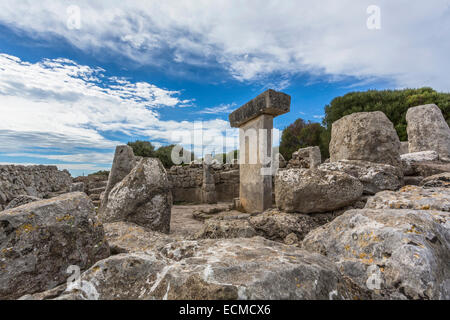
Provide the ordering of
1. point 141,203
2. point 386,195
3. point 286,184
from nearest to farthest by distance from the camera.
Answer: point 386,195
point 286,184
point 141,203

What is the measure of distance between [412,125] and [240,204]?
6.52 m

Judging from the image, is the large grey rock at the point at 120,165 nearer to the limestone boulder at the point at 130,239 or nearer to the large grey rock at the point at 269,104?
the limestone boulder at the point at 130,239

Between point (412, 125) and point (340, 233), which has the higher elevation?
point (412, 125)

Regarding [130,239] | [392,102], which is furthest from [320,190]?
[392,102]

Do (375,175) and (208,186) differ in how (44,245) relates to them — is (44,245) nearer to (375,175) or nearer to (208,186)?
(375,175)

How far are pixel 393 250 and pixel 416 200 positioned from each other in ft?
3.04

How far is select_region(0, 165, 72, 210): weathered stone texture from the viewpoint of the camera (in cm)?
689

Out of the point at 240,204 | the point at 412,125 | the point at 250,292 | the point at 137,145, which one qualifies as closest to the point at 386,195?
the point at 250,292

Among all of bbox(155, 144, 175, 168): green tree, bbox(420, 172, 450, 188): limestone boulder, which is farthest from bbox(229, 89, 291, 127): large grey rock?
bbox(155, 144, 175, 168): green tree

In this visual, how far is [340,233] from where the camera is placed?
1.37 meters

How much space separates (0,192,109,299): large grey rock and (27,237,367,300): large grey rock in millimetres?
368

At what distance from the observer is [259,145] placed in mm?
5199

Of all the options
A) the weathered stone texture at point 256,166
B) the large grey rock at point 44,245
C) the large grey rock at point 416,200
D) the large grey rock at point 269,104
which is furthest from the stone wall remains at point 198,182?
the large grey rock at point 44,245
